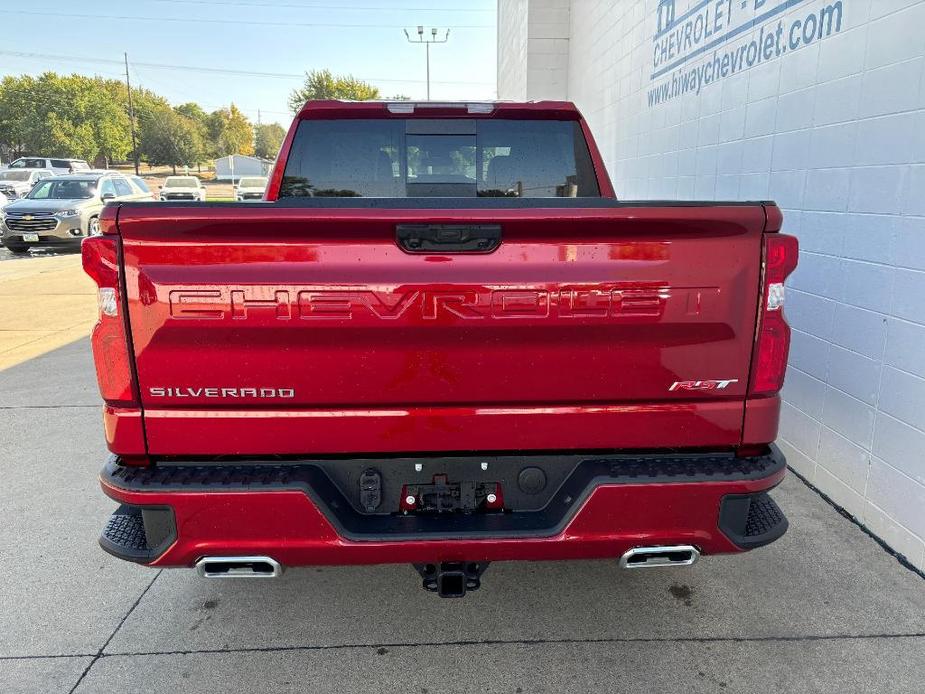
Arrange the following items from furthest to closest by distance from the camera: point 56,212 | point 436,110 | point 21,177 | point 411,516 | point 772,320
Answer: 1. point 21,177
2. point 56,212
3. point 436,110
4. point 411,516
5. point 772,320

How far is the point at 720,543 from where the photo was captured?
7.79 ft

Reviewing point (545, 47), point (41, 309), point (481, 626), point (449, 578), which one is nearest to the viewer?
point (449, 578)

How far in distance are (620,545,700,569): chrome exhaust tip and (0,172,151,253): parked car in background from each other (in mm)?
16348

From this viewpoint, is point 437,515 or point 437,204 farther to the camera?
point 437,515

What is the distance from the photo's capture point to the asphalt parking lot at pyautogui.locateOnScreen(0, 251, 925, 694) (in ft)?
8.60

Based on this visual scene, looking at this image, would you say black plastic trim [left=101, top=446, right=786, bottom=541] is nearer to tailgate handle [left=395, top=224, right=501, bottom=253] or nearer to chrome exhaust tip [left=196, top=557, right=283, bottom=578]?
chrome exhaust tip [left=196, top=557, right=283, bottom=578]

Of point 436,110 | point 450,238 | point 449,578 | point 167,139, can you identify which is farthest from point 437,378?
point 167,139

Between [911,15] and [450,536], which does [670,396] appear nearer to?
[450,536]

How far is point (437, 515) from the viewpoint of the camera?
2.35m

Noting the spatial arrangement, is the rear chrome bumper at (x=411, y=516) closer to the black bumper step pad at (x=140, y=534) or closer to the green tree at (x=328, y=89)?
the black bumper step pad at (x=140, y=534)

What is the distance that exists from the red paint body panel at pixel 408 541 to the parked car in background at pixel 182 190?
89.2ft

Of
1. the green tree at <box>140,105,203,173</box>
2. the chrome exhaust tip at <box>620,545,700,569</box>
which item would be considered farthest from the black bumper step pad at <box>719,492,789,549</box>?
the green tree at <box>140,105,203,173</box>

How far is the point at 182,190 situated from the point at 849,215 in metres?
30.2

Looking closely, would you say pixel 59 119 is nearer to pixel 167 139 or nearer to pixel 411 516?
pixel 167 139
